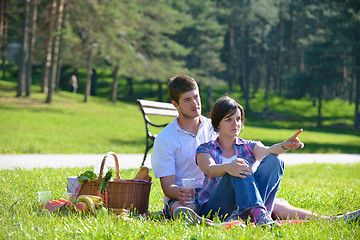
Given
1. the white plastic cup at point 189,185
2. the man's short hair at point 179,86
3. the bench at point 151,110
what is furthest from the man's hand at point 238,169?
the bench at point 151,110

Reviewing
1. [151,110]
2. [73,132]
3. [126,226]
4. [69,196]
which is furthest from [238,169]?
[73,132]

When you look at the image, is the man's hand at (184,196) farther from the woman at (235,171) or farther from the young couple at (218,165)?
the woman at (235,171)

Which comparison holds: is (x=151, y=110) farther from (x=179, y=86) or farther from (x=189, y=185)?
(x=189, y=185)

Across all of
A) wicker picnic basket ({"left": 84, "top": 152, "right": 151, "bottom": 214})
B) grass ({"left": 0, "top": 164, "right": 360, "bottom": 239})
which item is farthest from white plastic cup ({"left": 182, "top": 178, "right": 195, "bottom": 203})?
wicker picnic basket ({"left": 84, "top": 152, "right": 151, "bottom": 214})

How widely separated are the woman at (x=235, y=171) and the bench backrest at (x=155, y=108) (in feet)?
13.0

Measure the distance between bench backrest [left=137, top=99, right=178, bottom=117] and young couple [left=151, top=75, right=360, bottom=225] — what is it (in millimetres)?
3712

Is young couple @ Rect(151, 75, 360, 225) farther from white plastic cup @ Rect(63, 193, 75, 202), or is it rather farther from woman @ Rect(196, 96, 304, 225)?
white plastic cup @ Rect(63, 193, 75, 202)

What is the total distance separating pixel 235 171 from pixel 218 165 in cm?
18

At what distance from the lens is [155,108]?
831 centimetres

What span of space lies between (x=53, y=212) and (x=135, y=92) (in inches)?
1743

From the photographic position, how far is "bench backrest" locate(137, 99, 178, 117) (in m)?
7.95

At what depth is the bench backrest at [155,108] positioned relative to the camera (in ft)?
26.1

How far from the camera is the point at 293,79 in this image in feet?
118

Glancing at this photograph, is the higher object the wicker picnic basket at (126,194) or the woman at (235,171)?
the woman at (235,171)
